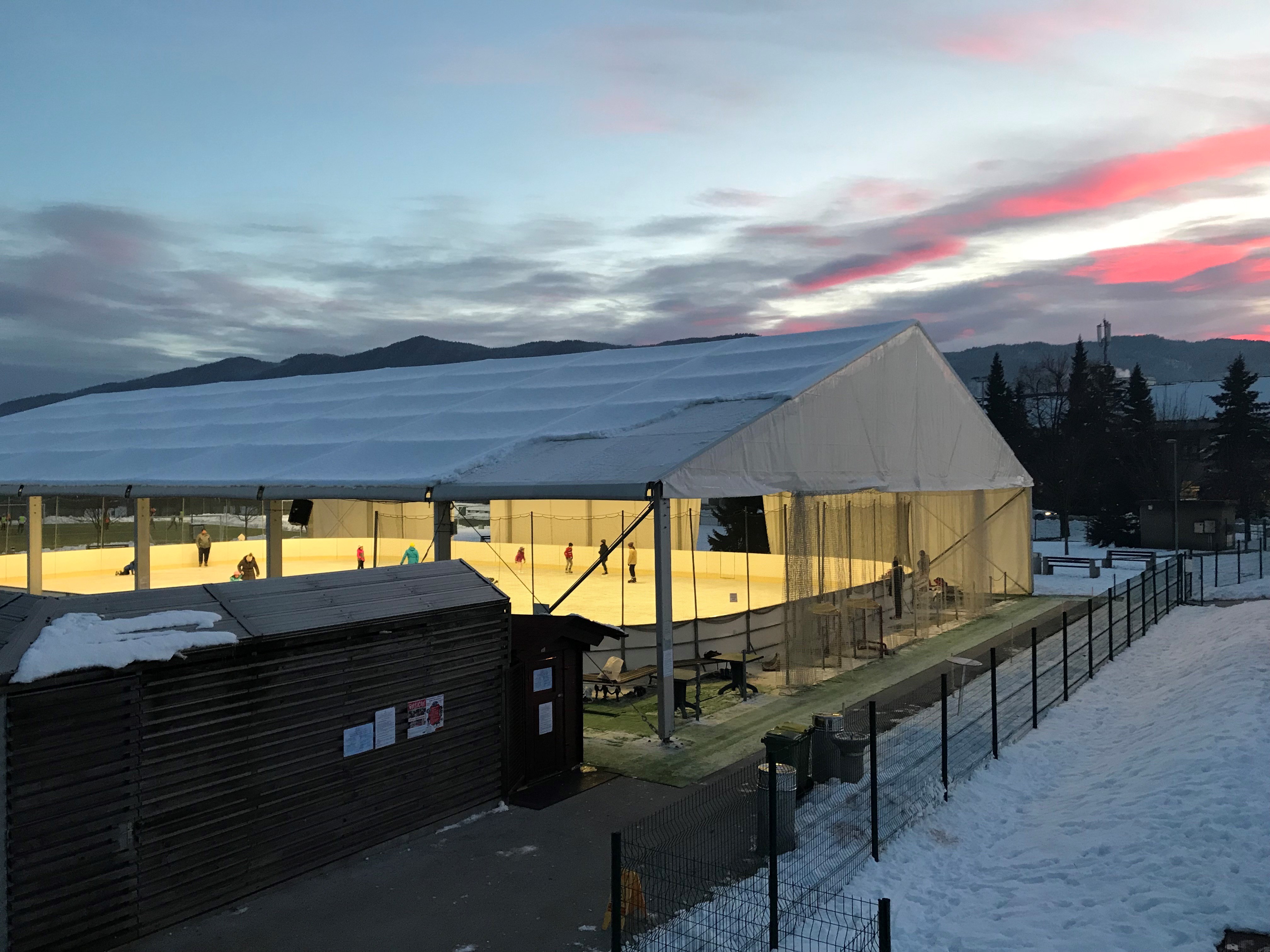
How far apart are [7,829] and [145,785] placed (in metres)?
1.13

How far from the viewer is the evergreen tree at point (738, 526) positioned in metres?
44.0

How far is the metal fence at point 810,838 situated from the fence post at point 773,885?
26mm

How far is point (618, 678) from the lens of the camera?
681 inches

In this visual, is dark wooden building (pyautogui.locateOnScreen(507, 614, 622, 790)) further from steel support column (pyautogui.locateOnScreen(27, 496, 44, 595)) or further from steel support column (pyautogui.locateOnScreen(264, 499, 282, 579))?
steel support column (pyautogui.locateOnScreen(27, 496, 44, 595))

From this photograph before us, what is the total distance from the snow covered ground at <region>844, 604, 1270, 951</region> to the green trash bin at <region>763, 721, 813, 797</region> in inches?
66.0

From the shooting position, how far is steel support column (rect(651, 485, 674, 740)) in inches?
577

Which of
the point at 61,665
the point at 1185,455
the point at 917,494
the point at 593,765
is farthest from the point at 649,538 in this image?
the point at 1185,455

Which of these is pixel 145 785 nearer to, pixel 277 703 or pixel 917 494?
pixel 277 703

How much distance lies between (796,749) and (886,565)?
14.1 meters

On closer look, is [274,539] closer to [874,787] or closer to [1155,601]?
[874,787]

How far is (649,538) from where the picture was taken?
35.4m

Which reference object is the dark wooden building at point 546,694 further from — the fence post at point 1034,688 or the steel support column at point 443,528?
the fence post at point 1034,688

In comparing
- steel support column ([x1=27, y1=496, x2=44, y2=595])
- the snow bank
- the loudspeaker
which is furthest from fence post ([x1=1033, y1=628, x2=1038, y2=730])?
steel support column ([x1=27, y1=496, x2=44, y2=595])

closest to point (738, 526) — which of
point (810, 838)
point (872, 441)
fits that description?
point (872, 441)
